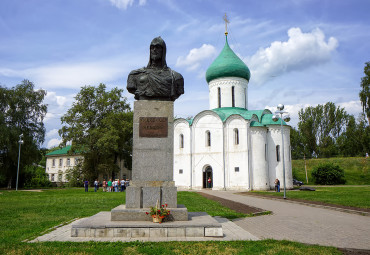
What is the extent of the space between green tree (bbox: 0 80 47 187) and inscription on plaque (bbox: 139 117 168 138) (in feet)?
88.6

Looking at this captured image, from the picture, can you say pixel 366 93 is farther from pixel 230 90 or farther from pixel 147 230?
pixel 147 230

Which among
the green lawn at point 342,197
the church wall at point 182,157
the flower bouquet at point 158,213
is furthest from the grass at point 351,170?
the flower bouquet at point 158,213

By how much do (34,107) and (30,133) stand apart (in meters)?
2.94

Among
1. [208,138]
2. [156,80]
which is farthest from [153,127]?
[208,138]

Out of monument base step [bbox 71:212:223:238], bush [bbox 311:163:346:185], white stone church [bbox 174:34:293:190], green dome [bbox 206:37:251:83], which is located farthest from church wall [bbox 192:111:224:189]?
monument base step [bbox 71:212:223:238]

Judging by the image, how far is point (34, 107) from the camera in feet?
111

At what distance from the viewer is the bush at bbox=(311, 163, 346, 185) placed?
3656cm

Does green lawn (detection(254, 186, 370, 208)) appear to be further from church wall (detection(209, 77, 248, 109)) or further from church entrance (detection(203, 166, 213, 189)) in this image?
church wall (detection(209, 77, 248, 109))

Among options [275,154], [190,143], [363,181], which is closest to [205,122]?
[190,143]

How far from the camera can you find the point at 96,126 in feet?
120

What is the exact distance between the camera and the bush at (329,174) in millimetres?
36562

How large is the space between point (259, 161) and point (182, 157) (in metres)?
7.94

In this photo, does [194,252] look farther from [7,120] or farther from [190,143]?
[7,120]

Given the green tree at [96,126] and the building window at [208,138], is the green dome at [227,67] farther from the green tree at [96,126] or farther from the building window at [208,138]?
the green tree at [96,126]
